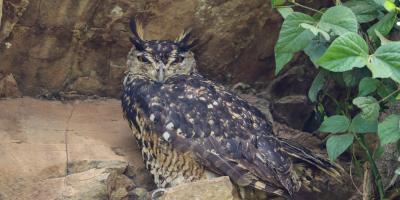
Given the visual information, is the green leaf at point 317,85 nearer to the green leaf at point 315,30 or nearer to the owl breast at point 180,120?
the owl breast at point 180,120

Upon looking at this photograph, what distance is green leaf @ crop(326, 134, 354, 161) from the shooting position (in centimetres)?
340

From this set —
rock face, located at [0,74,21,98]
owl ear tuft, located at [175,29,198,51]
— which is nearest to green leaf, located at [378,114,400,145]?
owl ear tuft, located at [175,29,198,51]

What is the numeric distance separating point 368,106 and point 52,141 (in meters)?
1.34

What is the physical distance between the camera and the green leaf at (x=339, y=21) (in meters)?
3.25

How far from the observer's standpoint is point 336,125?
11.4ft

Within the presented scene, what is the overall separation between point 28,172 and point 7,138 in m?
0.27

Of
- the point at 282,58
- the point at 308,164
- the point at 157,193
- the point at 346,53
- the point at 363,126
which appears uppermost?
the point at 346,53

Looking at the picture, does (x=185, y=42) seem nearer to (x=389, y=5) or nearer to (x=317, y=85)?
(x=317, y=85)

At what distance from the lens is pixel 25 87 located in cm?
421

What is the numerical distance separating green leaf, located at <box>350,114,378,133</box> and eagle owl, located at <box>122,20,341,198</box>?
343 mm

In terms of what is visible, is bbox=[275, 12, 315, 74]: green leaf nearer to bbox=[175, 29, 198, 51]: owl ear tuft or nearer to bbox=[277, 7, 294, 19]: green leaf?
bbox=[277, 7, 294, 19]: green leaf

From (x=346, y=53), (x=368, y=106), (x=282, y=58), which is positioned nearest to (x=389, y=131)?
(x=368, y=106)

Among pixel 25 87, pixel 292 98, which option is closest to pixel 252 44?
pixel 292 98

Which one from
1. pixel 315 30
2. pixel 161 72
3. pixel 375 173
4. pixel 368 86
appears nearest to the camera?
pixel 315 30
